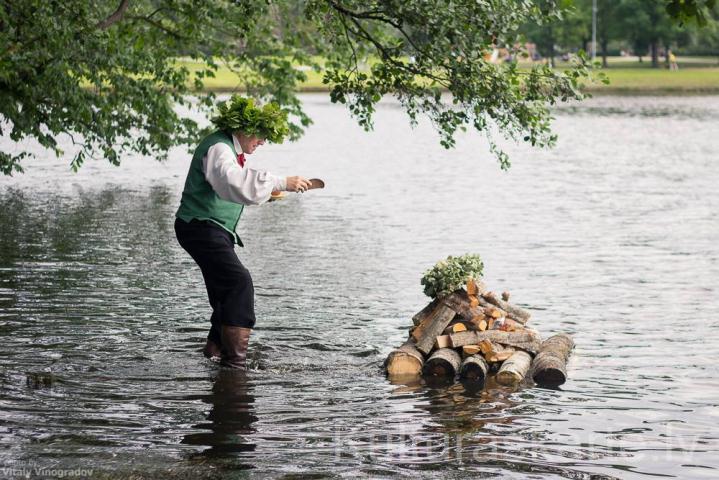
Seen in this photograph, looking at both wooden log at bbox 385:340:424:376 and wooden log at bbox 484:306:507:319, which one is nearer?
wooden log at bbox 385:340:424:376

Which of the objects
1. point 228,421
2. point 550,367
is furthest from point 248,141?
point 550,367

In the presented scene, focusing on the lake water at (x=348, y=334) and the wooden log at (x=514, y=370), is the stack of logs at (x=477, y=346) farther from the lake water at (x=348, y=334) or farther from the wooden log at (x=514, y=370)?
the lake water at (x=348, y=334)

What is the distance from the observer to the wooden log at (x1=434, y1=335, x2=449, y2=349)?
10836mm

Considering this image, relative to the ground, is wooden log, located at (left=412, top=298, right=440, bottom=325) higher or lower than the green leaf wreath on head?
lower

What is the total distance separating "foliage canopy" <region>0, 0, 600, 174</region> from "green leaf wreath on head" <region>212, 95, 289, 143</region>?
10.1ft

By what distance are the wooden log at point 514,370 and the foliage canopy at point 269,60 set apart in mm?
3150

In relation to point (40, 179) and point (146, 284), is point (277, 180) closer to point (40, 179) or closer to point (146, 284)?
point (146, 284)

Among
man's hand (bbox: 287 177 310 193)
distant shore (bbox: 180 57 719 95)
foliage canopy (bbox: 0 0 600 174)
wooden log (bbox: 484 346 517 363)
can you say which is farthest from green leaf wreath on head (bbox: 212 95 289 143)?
distant shore (bbox: 180 57 719 95)

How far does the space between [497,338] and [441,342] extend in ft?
1.67

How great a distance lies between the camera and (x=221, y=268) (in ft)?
33.7

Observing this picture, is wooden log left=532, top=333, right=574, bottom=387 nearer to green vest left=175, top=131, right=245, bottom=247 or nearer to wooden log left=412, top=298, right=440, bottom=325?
wooden log left=412, top=298, right=440, bottom=325

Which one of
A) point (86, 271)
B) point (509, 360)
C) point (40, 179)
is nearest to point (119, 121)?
point (86, 271)

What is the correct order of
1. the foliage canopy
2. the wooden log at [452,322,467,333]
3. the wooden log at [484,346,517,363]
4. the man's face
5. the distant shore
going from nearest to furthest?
the man's face
the wooden log at [484,346,517,363]
the wooden log at [452,322,467,333]
the foliage canopy
the distant shore

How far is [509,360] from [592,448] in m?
2.19
